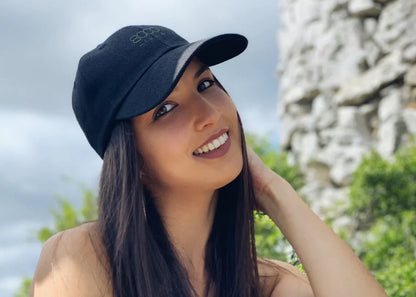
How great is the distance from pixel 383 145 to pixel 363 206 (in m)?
3.13

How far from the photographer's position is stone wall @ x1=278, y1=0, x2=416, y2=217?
50.5 ft

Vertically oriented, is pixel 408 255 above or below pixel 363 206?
above

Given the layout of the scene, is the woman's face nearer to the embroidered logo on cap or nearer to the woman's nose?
the woman's nose

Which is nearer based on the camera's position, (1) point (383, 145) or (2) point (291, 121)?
(1) point (383, 145)

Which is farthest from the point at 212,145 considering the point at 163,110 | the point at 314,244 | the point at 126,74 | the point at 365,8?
the point at 365,8

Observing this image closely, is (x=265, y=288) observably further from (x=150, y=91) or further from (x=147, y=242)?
(x=150, y=91)

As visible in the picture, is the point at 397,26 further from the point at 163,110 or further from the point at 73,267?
the point at 73,267

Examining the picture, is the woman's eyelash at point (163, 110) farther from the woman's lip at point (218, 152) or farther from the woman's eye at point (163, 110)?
the woman's lip at point (218, 152)

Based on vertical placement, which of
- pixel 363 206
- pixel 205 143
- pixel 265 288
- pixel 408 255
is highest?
pixel 205 143

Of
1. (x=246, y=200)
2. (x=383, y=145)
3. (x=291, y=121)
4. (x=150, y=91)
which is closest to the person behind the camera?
(x=150, y=91)

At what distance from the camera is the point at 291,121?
1898cm

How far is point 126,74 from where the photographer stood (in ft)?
5.75

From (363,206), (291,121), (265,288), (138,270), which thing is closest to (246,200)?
(265,288)

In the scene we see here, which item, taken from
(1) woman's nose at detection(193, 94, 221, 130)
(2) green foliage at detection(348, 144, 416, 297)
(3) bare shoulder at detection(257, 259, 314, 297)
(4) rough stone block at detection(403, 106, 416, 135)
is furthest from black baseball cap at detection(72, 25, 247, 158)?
(4) rough stone block at detection(403, 106, 416, 135)
